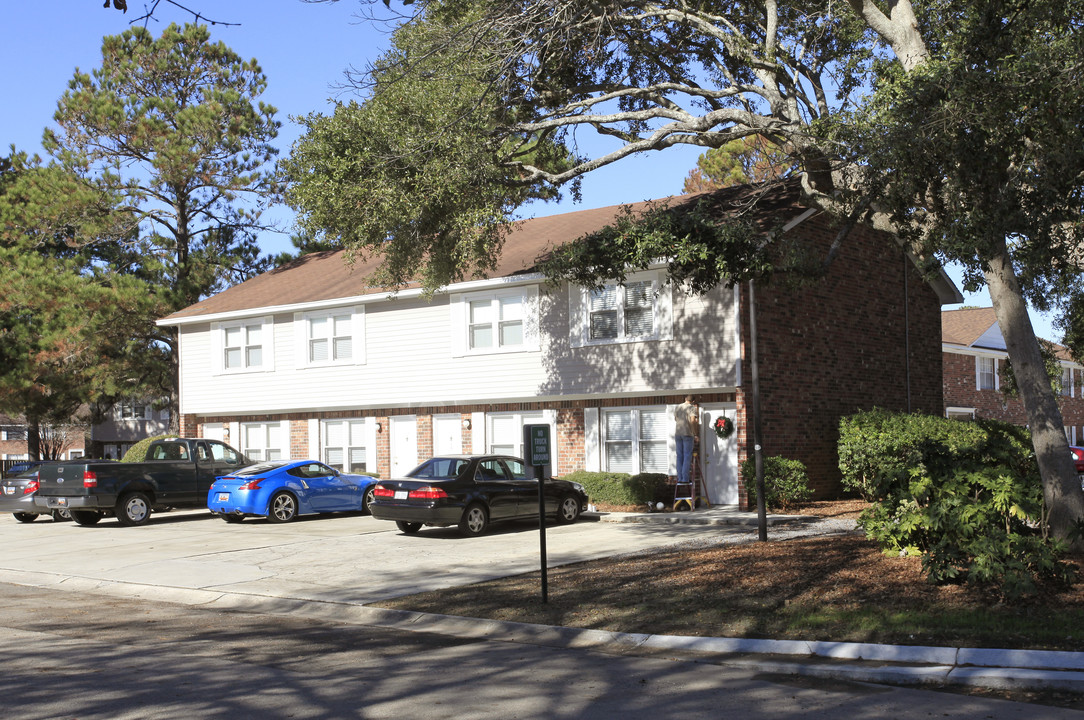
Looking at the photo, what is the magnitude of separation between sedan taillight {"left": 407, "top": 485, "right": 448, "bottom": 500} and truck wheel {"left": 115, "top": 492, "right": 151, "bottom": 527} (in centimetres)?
739

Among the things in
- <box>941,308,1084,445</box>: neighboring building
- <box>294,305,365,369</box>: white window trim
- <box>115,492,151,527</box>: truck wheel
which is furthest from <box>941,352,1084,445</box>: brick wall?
<box>115,492,151,527</box>: truck wheel

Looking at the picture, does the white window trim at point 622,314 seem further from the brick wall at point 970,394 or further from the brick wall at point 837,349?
the brick wall at point 970,394

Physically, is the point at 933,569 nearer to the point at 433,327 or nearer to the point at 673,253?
the point at 673,253

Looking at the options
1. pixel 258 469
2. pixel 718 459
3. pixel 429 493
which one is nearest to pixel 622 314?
pixel 718 459

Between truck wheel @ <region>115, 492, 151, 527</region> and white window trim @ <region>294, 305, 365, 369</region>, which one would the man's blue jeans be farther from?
truck wheel @ <region>115, 492, 151, 527</region>

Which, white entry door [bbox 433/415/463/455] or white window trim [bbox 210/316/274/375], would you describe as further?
white window trim [bbox 210/316/274/375]

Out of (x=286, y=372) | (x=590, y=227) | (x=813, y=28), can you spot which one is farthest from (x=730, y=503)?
(x=286, y=372)

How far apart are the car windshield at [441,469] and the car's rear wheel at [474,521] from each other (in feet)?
2.07

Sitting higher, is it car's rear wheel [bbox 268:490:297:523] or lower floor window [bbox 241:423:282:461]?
lower floor window [bbox 241:423:282:461]

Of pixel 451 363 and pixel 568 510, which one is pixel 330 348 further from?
pixel 568 510

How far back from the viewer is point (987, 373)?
41156mm

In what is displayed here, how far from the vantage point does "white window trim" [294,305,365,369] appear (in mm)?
26328

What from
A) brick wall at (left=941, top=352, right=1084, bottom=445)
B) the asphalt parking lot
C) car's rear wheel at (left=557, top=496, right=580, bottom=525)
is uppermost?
brick wall at (left=941, top=352, right=1084, bottom=445)

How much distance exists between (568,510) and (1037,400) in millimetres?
9301
